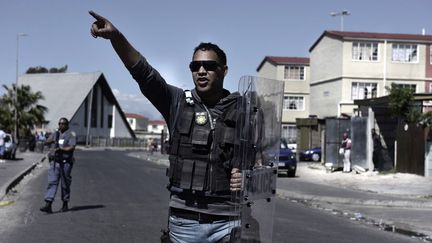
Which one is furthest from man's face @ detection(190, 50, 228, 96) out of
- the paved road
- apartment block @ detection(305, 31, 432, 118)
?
apartment block @ detection(305, 31, 432, 118)

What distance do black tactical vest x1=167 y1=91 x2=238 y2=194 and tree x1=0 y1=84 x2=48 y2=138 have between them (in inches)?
2132

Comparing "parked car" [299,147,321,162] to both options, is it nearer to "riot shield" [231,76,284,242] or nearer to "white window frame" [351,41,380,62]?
"white window frame" [351,41,380,62]

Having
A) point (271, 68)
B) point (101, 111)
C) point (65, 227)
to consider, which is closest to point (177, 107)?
point (65, 227)

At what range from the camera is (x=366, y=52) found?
142ft

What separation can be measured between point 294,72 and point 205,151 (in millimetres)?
53516

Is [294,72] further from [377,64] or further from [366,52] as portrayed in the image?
[377,64]

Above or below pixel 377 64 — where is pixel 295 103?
below

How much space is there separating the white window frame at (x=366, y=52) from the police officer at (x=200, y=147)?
136 ft

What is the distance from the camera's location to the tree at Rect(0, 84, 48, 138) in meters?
54.9

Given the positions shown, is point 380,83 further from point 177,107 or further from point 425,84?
point 177,107

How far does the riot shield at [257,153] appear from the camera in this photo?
132 inches

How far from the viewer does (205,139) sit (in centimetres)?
334

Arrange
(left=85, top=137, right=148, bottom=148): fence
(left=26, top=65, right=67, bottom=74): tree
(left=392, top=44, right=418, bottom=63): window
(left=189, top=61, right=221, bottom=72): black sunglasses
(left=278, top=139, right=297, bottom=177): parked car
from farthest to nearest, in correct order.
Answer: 1. (left=26, top=65, right=67, bottom=74): tree
2. (left=85, top=137, right=148, bottom=148): fence
3. (left=392, top=44, right=418, bottom=63): window
4. (left=278, top=139, right=297, bottom=177): parked car
5. (left=189, top=61, right=221, bottom=72): black sunglasses

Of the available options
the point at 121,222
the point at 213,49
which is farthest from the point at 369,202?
the point at 213,49
